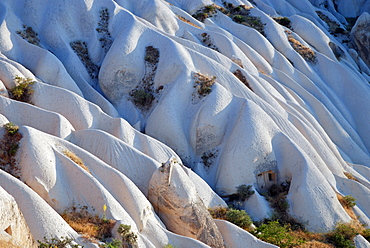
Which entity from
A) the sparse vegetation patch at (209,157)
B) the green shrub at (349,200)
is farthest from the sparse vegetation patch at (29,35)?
the green shrub at (349,200)

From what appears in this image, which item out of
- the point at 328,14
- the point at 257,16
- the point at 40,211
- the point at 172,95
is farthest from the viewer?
the point at 328,14

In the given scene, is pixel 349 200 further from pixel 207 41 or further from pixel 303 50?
pixel 303 50

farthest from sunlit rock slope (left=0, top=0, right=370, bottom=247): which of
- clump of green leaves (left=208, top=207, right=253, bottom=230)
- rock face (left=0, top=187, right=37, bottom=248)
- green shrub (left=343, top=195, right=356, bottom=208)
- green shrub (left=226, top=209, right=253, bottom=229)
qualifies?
green shrub (left=226, top=209, right=253, bottom=229)

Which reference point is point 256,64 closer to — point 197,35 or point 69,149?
point 197,35

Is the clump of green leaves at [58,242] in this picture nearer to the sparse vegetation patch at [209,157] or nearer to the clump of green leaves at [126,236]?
the clump of green leaves at [126,236]

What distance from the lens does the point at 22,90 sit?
22500mm

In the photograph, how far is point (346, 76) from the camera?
34969 millimetres

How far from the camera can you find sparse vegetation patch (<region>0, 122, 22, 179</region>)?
17.4 meters

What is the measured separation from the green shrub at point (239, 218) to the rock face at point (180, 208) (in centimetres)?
151

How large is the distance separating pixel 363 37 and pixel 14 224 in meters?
35.1

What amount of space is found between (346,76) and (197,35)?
10384mm

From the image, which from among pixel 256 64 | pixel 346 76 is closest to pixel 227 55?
pixel 256 64

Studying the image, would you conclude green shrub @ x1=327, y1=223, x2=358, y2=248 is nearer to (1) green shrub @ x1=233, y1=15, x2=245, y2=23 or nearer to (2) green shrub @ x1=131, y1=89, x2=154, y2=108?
(2) green shrub @ x1=131, y1=89, x2=154, y2=108

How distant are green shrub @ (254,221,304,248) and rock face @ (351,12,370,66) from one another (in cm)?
2495
